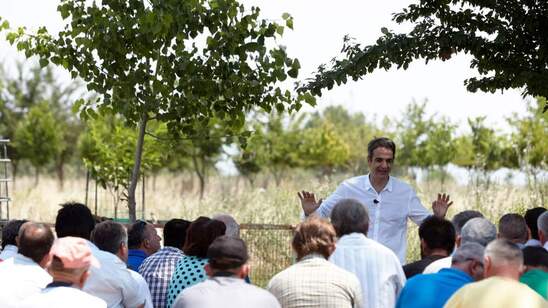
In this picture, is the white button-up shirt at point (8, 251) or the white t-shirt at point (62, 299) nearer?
the white t-shirt at point (62, 299)

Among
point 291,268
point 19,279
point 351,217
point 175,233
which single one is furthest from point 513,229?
point 19,279

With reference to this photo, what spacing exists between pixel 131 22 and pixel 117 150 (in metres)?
9.56

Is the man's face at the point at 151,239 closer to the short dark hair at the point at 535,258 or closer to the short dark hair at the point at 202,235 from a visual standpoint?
the short dark hair at the point at 202,235

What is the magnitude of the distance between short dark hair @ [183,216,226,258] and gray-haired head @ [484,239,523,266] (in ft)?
7.77

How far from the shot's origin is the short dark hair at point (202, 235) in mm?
7574

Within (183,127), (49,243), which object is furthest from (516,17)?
(49,243)

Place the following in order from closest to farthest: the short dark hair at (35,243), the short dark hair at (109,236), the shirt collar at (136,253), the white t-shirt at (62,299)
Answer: the white t-shirt at (62,299)
the short dark hair at (35,243)
the short dark hair at (109,236)
the shirt collar at (136,253)

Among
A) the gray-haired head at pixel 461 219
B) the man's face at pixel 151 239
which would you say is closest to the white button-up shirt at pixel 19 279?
the man's face at pixel 151 239

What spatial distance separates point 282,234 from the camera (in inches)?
600

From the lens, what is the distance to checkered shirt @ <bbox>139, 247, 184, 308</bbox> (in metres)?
8.06

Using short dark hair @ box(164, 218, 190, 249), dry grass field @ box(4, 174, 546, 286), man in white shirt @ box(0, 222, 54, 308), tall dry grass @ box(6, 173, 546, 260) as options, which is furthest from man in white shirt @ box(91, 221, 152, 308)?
tall dry grass @ box(6, 173, 546, 260)

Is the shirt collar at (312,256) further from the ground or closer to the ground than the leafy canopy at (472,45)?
closer to the ground

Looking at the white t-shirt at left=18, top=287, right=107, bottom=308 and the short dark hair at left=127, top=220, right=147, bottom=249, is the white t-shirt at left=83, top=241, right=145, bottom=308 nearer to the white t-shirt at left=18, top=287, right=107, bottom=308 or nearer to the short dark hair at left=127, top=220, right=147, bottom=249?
the short dark hair at left=127, top=220, right=147, bottom=249

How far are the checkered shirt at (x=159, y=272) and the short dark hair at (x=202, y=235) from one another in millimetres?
469
